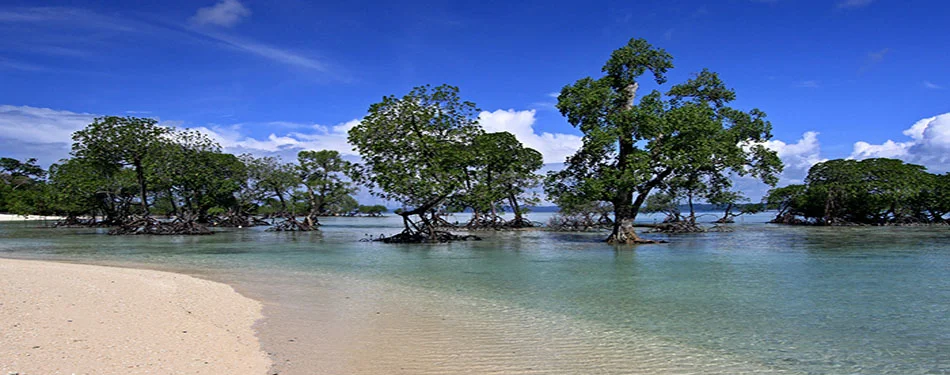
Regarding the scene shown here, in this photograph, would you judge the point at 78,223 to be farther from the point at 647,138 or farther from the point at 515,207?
the point at 647,138

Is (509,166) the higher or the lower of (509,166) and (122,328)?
the higher

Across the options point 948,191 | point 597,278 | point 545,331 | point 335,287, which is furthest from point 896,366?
point 948,191

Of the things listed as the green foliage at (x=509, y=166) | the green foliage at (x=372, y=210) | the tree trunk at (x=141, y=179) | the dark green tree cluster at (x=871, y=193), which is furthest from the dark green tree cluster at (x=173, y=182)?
the green foliage at (x=372, y=210)

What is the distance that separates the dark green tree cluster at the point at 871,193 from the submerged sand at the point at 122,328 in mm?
48226

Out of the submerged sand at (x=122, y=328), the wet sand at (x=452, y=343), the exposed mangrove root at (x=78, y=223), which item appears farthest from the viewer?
the exposed mangrove root at (x=78, y=223)

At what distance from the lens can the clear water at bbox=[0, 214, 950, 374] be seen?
7.55 metres

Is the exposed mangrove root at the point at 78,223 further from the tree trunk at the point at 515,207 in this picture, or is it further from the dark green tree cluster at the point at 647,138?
the dark green tree cluster at the point at 647,138

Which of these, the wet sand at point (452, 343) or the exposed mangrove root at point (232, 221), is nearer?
the wet sand at point (452, 343)

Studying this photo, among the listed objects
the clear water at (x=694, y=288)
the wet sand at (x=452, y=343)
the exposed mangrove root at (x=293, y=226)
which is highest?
the exposed mangrove root at (x=293, y=226)

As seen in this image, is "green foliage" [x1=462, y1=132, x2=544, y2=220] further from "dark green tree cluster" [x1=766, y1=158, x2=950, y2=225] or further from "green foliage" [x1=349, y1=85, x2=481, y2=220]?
"dark green tree cluster" [x1=766, y1=158, x2=950, y2=225]

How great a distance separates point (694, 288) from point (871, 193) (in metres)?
40.9

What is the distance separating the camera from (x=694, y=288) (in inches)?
495

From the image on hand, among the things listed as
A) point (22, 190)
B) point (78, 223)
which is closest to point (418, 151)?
point (78, 223)

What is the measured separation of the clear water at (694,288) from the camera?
7.55m
